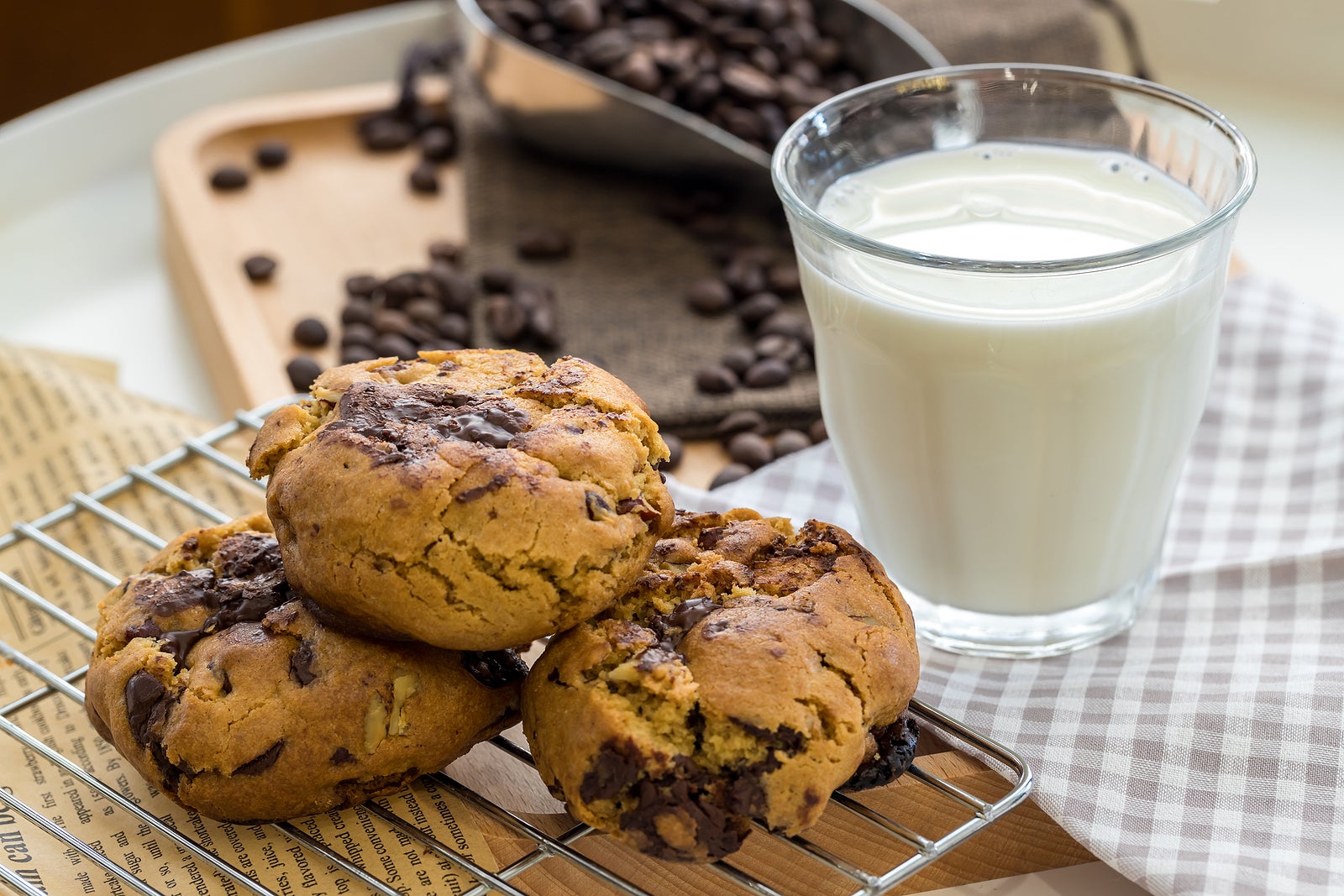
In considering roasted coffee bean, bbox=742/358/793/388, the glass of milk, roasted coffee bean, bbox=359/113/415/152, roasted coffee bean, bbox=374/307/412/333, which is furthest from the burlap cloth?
the glass of milk

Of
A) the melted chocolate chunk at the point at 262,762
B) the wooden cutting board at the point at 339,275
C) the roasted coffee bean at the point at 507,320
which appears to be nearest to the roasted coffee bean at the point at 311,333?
the wooden cutting board at the point at 339,275

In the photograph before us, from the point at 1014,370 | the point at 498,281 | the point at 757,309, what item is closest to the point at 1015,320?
the point at 1014,370

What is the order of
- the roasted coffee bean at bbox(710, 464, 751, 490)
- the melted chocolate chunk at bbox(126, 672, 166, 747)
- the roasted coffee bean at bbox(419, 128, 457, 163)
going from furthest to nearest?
the roasted coffee bean at bbox(419, 128, 457, 163) → the roasted coffee bean at bbox(710, 464, 751, 490) → the melted chocolate chunk at bbox(126, 672, 166, 747)

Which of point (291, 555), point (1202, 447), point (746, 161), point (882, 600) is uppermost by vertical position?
point (291, 555)

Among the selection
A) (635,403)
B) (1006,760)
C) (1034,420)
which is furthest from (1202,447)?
(635,403)

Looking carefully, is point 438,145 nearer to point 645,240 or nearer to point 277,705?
point 645,240

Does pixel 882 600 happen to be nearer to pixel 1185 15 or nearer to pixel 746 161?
pixel 746 161

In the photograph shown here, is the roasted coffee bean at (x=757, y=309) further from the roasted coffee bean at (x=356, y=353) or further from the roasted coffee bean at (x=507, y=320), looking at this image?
the roasted coffee bean at (x=356, y=353)

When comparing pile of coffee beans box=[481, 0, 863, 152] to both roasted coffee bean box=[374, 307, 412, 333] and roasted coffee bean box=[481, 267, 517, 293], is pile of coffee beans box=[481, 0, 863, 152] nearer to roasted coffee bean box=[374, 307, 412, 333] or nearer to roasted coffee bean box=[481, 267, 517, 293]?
roasted coffee bean box=[481, 267, 517, 293]
